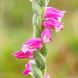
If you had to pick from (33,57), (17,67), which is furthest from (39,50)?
(17,67)

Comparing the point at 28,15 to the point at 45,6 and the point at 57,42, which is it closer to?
Answer: the point at 57,42

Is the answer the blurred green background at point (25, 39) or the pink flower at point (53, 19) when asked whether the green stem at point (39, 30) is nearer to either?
the pink flower at point (53, 19)

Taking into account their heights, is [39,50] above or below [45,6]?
below

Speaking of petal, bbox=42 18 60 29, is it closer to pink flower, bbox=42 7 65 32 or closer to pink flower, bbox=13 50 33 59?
pink flower, bbox=42 7 65 32

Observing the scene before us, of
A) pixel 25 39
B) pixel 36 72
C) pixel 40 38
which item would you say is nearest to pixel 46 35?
pixel 40 38

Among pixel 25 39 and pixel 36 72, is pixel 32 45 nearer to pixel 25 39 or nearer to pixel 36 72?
pixel 36 72

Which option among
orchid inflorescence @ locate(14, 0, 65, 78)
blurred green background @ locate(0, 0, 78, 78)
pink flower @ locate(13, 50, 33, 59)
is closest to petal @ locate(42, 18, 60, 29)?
orchid inflorescence @ locate(14, 0, 65, 78)

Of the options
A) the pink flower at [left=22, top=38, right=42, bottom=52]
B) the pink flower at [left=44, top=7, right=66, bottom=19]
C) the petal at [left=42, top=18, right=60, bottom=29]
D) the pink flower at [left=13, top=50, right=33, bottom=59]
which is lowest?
the pink flower at [left=13, top=50, right=33, bottom=59]
